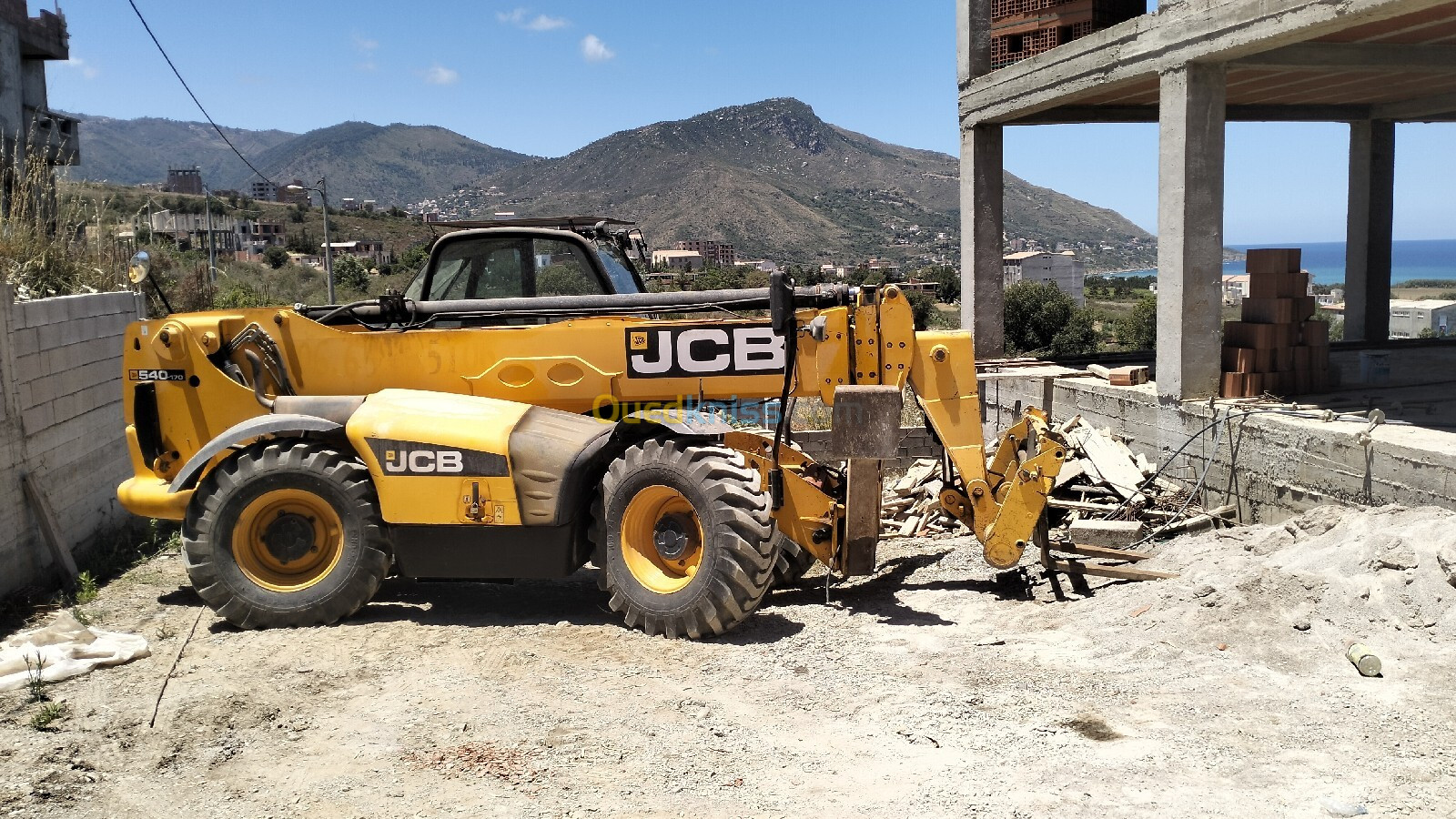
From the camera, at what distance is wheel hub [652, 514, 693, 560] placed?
7332mm

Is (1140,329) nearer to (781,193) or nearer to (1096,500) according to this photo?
(1096,500)

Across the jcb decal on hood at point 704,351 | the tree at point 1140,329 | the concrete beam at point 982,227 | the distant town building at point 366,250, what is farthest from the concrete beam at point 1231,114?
the distant town building at point 366,250

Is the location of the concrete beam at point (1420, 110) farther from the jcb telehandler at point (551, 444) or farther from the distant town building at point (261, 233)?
the distant town building at point (261, 233)

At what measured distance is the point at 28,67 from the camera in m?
40.8

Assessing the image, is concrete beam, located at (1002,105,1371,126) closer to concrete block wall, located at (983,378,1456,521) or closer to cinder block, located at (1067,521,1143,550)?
concrete block wall, located at (983,378,1456,521)

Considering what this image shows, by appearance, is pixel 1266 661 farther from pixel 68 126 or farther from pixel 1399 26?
pixel 68 126

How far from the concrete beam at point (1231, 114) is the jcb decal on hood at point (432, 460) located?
1082 cm

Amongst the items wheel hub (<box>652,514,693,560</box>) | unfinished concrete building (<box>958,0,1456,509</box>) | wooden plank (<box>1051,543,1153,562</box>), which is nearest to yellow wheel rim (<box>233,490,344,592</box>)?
wheel hub (<box>652,514,693,560</box>)

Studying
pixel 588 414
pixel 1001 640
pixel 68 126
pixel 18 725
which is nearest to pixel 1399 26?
pixel 1001 640

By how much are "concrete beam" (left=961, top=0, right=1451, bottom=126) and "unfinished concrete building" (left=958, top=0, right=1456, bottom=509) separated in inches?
0.7

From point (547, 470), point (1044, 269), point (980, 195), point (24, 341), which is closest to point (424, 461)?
point (547, 470)

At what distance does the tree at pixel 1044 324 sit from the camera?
38697 mm

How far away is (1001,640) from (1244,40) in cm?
653

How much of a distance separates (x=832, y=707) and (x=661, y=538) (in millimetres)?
1870
